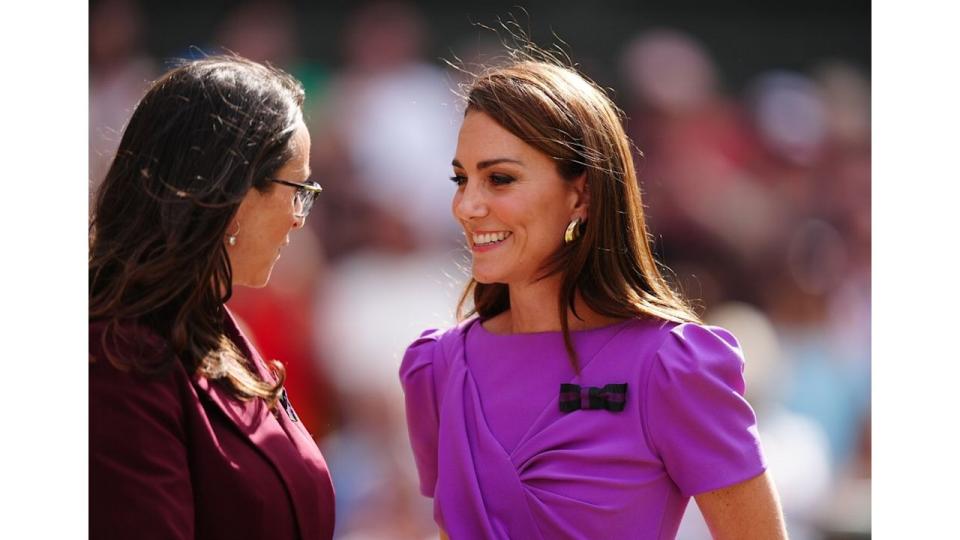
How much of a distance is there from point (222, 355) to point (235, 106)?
1.62 ft

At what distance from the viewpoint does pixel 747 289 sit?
5.84m

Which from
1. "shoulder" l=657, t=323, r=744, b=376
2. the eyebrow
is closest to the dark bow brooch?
"shoulder" l=657, t=323, r=744, b=376

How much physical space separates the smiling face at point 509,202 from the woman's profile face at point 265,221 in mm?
400

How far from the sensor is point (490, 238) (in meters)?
2.80

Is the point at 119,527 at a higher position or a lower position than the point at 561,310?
lower

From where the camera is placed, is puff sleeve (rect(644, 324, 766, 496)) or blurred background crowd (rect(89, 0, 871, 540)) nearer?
puff sleeve (rect(644, 324, 766, 496))

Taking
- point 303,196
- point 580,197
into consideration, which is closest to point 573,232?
point 580,197

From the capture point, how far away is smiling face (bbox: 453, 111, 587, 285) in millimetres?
2738

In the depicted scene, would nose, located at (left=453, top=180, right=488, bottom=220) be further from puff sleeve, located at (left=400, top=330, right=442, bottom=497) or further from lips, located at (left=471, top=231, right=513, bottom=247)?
puff sleeve, located at (left=400, top=330, right=442, bottom=497)

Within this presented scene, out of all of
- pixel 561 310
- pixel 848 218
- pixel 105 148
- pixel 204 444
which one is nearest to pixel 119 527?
pixel 204 444

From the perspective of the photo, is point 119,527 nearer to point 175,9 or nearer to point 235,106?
point 235,106

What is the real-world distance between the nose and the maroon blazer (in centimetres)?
58
